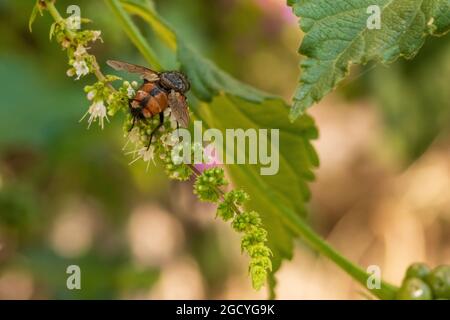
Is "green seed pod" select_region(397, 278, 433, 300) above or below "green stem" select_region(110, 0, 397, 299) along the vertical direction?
below

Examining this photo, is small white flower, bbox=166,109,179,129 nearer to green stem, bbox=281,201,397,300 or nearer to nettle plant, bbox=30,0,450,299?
nettle plant, bbox=30,0,450,299

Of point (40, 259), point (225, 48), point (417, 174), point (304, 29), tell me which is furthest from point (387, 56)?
point (417, 174)

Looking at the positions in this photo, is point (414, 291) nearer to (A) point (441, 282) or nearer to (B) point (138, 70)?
(A) point (441, 282)

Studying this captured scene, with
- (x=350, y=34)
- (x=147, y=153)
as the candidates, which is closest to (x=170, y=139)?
(x=147, y=153)

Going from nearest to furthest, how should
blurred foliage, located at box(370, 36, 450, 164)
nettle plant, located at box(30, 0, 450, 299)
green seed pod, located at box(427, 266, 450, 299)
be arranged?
1. nettle plant, located at box(30, 0, 450, 299)
2. green seed pod, located at box(427, 266, 450, 299)
3. blurred foliage, located at box(370, 36, 450, 164)

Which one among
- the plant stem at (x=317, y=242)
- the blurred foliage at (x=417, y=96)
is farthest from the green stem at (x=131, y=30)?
the blurred foliage at (x=417, y=96)

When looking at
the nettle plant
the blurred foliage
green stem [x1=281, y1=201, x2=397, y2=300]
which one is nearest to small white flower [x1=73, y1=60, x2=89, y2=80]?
the nettle plant
